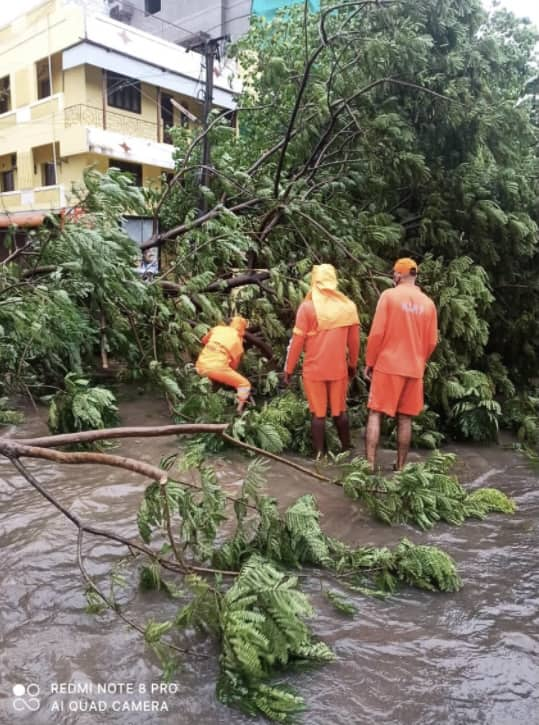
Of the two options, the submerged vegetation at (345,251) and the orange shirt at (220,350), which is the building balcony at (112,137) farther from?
the orange shirt at (220,350)

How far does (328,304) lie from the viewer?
5477mm

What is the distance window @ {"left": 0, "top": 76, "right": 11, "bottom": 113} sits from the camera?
22344 mm

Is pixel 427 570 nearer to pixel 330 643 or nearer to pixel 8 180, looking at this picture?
pixel 330 643

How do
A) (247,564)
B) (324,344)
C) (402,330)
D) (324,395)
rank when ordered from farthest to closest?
(324,395) < (324,344) < (402,330) < (247,564)

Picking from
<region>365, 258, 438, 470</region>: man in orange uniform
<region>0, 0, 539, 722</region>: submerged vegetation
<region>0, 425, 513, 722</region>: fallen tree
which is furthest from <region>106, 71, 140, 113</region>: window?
<region>0, 425, 513, 722</region>: fallen tree

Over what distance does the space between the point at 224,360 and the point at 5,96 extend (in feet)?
68.7

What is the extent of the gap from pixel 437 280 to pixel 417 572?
156 inches

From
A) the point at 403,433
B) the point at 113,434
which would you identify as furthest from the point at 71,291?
the point at 113,434

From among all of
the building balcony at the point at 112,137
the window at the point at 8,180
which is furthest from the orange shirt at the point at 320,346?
Answer: the window at the point at 8,180

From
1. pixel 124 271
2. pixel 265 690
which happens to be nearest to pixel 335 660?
pixel 265 690

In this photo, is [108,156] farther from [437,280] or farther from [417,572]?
[417,572]

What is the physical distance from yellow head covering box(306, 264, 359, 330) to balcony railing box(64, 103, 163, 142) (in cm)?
1592

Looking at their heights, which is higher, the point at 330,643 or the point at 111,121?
the point at 111,121

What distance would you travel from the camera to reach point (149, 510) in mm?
3029
